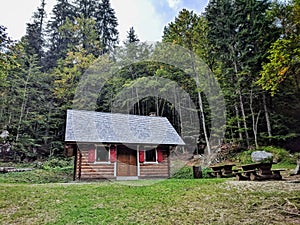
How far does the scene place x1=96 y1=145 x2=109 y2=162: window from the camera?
12820mm

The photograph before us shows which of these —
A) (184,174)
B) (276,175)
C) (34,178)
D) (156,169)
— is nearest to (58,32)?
(34,178)

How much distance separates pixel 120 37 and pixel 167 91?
43.6 feet

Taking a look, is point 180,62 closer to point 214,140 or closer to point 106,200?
point 214,140

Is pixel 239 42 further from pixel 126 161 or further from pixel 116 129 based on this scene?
pixel 126 161

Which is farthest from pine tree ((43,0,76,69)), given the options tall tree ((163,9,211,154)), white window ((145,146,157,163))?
white window ((145,146,157,163))

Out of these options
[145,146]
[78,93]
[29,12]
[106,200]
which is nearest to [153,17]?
[78,93]

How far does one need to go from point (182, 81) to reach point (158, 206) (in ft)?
56.9

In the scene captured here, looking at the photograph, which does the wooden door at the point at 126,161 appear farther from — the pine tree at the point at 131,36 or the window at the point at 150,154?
the pine tree at the point at 131,36

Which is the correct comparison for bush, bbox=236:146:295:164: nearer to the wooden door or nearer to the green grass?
the wooden door

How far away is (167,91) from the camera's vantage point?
2377 centimetres

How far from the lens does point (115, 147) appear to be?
43.0 feet

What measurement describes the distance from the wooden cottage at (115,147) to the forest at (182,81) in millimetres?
5554

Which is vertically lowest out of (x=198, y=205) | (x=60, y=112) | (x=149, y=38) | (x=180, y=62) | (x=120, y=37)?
Result: (x=198, y=205)

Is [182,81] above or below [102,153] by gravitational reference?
above
